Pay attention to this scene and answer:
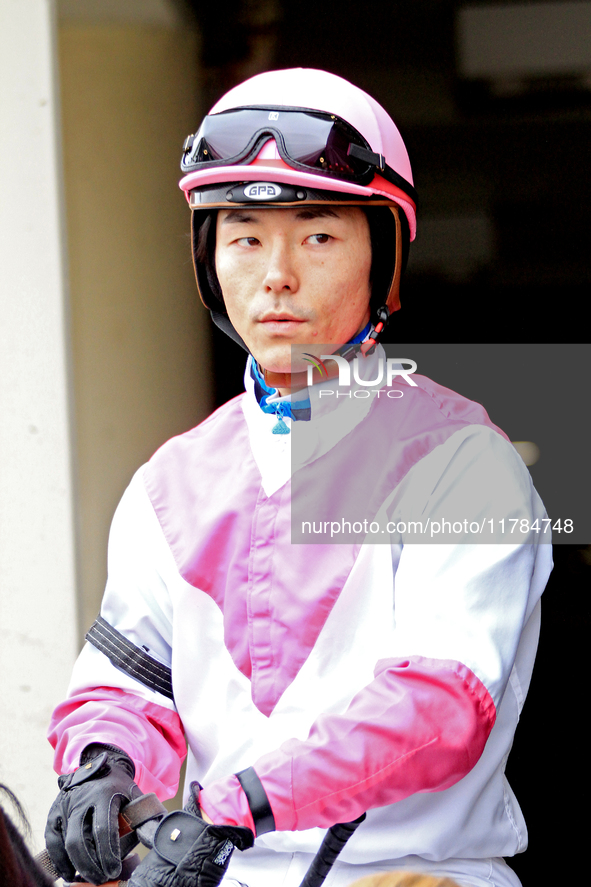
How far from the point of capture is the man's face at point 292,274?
1.64 meters

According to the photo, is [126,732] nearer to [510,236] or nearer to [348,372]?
[348,372]

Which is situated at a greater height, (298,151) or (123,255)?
(298,151)

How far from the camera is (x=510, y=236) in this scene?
8.58 ft

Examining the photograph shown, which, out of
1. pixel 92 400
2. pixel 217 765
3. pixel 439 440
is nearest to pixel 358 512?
pixel 439 440

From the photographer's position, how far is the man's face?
1645 millimetres

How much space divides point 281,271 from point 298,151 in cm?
21

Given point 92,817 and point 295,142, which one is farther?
point 295,142

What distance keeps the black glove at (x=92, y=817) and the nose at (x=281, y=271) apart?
867 millimetres

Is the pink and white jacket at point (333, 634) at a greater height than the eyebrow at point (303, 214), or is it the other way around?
the eyebrow at point (303, 214)

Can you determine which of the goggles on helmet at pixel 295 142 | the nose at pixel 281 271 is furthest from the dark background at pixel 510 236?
the nose at pixel 281 271

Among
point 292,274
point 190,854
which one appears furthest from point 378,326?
point 190,854

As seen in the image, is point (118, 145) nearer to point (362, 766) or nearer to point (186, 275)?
point (186, 275)

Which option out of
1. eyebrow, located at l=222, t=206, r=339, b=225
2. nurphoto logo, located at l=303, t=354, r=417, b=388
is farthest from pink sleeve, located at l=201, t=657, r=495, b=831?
eyebrow, located at l=222, t=206, r=339, b=225

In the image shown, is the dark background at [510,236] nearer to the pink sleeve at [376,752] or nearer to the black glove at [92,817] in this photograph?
the pink sleeve at [376,752]
